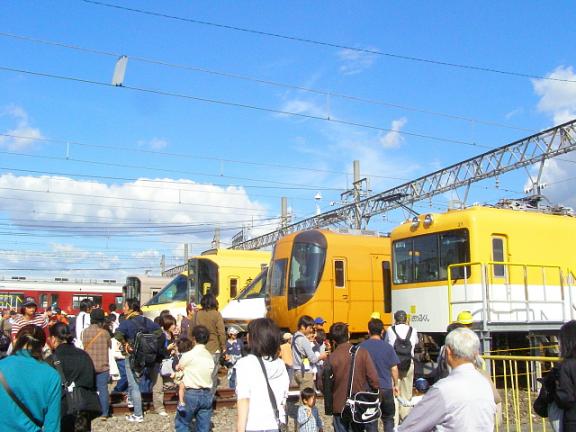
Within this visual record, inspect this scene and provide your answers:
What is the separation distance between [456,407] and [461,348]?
17.5 inches

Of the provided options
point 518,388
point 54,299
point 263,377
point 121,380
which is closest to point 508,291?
point 518,388

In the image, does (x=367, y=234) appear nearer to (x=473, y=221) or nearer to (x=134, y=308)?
(x=473, y=221)

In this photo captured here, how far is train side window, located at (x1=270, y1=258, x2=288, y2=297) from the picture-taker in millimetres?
Result: 16689

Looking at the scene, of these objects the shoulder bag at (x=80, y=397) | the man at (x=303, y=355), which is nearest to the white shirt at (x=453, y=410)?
the shoulder bag at (x=80, y=397)

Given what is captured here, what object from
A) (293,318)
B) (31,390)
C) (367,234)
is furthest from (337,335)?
(367,234)

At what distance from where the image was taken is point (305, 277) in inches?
636

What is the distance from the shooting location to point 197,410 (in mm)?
7871

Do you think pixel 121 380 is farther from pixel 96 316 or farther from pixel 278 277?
pixel 278 277

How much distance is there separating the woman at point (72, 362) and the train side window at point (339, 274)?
395 inches

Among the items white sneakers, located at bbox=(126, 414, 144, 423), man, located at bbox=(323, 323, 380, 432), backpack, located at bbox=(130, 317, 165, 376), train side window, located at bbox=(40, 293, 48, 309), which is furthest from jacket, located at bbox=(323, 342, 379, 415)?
train side window, located at bbox=(40, 293, 48, 309)

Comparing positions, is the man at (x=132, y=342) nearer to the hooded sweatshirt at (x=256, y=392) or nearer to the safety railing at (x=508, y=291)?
the hooded sweatshirt at (x=256, y=392)

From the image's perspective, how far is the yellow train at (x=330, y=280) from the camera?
16.0 metres

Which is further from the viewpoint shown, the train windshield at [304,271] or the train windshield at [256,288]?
the train windshield at [256,288]

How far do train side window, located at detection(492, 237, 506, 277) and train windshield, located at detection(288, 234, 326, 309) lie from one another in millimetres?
4547
